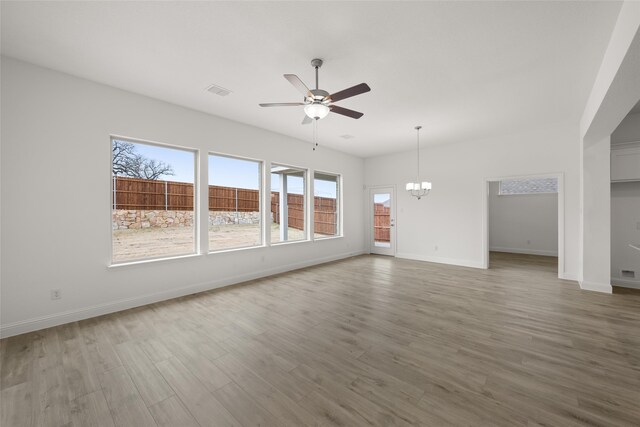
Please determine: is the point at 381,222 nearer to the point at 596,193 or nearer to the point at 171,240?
the point at 596,193

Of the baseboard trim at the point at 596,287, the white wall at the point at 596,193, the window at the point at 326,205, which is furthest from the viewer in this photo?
the window at the point at 326,205

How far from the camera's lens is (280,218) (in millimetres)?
6020

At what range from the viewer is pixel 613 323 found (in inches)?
124

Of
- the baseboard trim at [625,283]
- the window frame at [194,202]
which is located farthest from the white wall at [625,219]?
the window frame at [194,202]

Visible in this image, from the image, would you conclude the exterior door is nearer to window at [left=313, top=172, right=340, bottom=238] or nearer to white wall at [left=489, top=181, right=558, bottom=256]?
window at [left=313, top=172, right=340, bottom=238]

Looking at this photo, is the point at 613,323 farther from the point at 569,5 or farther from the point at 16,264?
the point at 16,264

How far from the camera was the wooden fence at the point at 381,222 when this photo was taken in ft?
26.0

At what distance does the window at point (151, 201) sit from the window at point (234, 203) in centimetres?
37

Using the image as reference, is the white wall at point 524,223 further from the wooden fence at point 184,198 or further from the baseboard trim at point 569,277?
the wooden fence at point 184,198

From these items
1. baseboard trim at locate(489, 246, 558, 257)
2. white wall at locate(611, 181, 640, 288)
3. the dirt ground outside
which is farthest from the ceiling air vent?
baseboard trim at locate(489, 246, 558, 257)

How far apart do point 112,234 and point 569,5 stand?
559cm

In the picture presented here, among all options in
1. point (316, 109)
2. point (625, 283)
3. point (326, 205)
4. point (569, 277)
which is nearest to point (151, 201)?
point (316, 109)

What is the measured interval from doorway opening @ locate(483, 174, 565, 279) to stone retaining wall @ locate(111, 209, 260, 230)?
6958 millimetres

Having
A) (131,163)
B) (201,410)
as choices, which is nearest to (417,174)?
(131,163)
